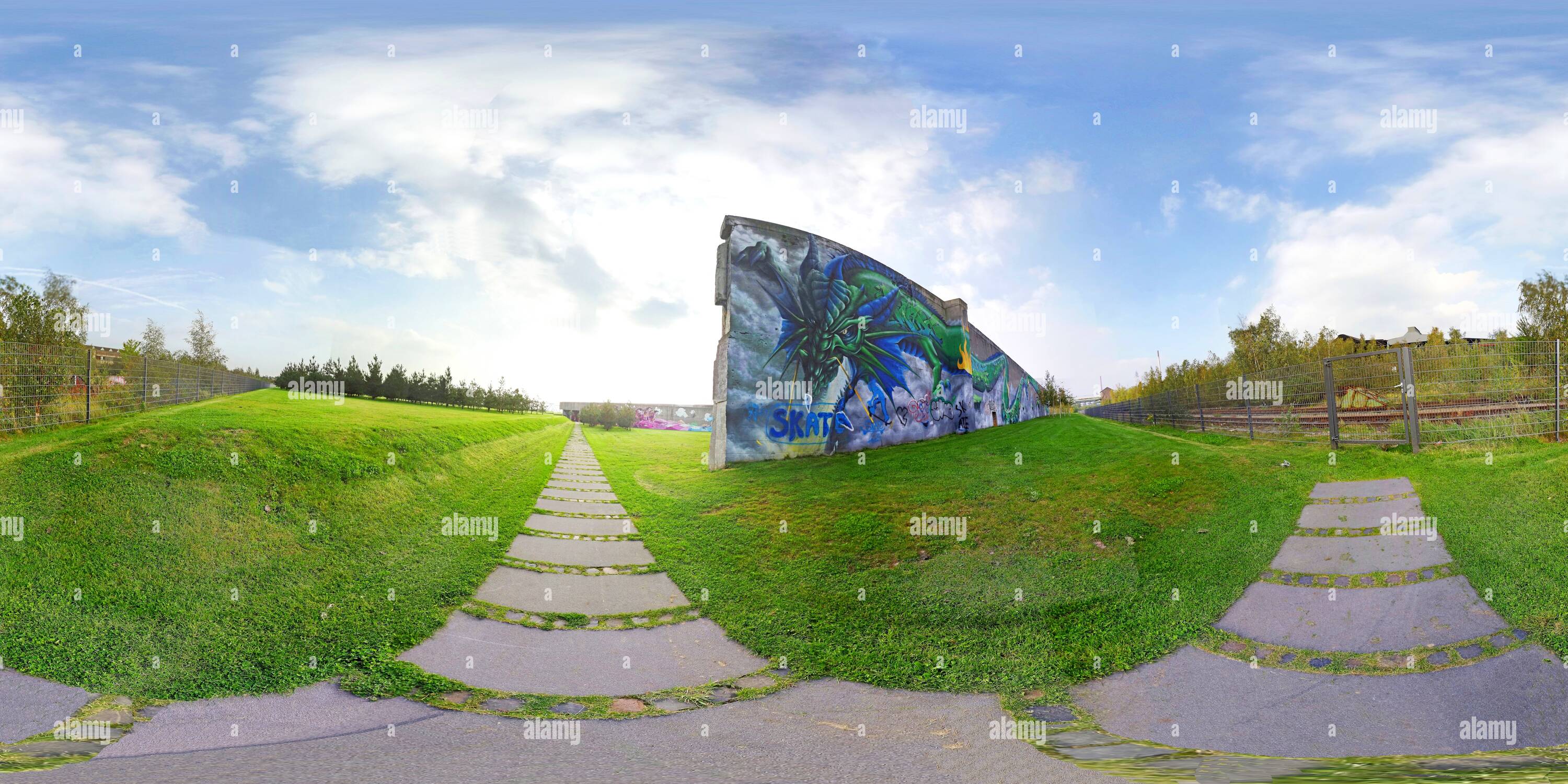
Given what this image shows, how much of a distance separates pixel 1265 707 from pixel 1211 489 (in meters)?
3.16

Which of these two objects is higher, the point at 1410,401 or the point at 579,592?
the point at 1410,401

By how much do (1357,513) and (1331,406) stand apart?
3.51 m

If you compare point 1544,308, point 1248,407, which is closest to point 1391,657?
point 1248,407

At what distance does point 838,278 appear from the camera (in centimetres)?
1141

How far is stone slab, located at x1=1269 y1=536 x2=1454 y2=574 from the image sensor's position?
15.2 feet

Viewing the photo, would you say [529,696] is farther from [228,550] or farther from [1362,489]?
[1362,489]

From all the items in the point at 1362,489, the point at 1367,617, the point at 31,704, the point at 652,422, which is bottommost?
the point at 31,704

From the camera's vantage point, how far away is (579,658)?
4.29m

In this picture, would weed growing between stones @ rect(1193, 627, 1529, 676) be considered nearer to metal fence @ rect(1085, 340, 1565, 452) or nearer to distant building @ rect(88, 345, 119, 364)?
metal fence @ rect(1085, 340, 1565, 452)

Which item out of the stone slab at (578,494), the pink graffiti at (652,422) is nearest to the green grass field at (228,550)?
the stone slab at (578,494)

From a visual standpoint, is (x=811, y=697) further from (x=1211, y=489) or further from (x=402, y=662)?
(x=1211, y=489)

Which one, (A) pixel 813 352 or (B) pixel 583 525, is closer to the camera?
(B) pixel 583 525

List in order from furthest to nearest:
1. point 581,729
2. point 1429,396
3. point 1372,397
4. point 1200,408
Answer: point 1200,408
point 1372,397
point 1429,396
point 581,729

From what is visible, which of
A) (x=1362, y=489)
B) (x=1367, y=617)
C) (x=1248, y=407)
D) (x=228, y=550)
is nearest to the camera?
(x=1367, y=617)
